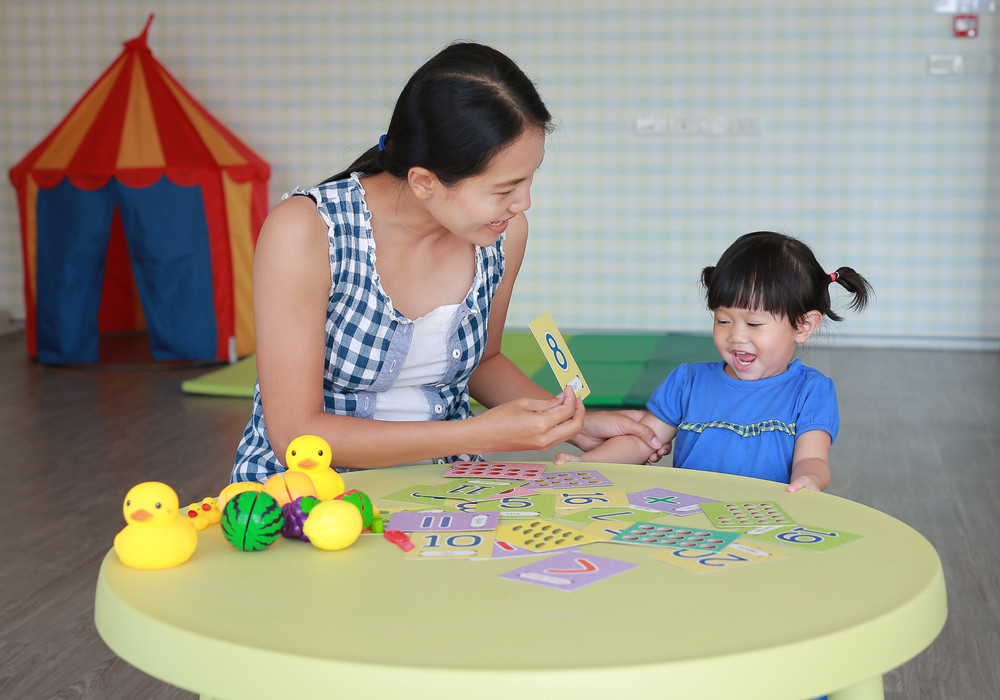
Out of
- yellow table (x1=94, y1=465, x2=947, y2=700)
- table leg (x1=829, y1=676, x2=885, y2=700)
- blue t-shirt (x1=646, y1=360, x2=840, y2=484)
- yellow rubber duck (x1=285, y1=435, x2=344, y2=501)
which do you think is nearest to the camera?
yellow table (x1=94, y1=465, x2=947, y2=700)

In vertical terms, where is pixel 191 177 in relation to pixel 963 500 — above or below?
above

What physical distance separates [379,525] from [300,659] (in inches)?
12.0

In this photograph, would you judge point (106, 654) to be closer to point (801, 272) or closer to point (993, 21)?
point (801, 272)

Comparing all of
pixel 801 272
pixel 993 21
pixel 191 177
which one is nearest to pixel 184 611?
pixel 801 272

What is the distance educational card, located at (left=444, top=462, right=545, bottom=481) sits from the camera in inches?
50.3

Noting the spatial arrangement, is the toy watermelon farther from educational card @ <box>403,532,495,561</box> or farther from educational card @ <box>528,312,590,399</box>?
educational card @ <box>528,312,590,399</box>

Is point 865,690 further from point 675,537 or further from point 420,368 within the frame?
point 420,368

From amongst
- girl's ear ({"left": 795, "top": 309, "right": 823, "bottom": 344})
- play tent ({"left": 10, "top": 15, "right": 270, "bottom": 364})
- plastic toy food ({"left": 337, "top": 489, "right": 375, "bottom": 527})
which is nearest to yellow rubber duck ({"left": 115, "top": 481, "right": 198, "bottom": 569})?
plastic toy food ({"left": 337, "top": 489, "right": 375, "bottom": 527})

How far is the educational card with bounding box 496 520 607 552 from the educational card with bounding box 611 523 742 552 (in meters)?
0.03

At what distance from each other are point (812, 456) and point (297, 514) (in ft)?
2.61

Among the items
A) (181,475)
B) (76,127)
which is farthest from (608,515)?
(76,127)

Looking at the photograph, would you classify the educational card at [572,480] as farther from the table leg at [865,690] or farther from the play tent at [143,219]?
the play tent at [143,219]

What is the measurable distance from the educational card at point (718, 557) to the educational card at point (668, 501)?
0.43 ft

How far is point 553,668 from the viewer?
2.37ft
